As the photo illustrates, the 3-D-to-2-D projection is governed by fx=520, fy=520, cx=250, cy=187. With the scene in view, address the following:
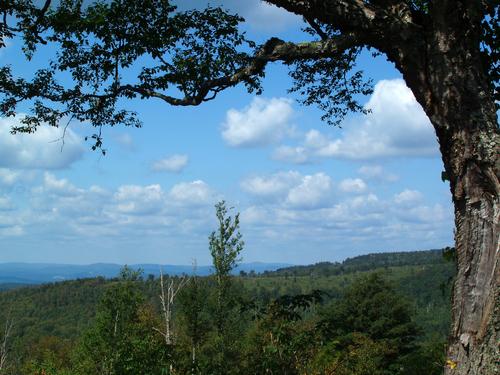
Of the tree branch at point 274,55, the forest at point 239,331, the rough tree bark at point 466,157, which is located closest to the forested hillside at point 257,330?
the forest at point 239,331

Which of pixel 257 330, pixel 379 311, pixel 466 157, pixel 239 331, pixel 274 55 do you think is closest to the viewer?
pixel 466 157

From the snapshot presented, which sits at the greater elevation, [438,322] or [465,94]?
[465,94]

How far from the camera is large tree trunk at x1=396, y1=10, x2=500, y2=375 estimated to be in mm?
3465

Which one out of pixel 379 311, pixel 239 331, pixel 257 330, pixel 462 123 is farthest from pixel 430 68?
pixel 239 331

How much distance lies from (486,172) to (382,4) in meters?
1.71

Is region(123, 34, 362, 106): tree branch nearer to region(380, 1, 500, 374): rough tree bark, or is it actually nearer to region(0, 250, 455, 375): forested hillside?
region(380, 1, 500, 374): rough tree bark

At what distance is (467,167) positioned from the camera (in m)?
3.73

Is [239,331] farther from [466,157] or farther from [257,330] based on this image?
[466,157]

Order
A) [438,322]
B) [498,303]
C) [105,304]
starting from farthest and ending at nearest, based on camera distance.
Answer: [438,322] → [105,304] → [498,303]

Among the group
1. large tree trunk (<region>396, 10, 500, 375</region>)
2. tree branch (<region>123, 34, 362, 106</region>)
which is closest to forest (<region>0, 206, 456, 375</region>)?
large tree trunk (<region>396, 10, 500, 375</region>)

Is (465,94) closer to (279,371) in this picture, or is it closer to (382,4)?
(382,4)

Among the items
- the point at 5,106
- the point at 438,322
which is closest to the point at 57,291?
the point at 438,322

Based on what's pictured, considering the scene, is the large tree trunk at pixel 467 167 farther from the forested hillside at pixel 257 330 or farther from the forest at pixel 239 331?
the forested hillside at pixel 257 330

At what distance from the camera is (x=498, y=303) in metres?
3.42
